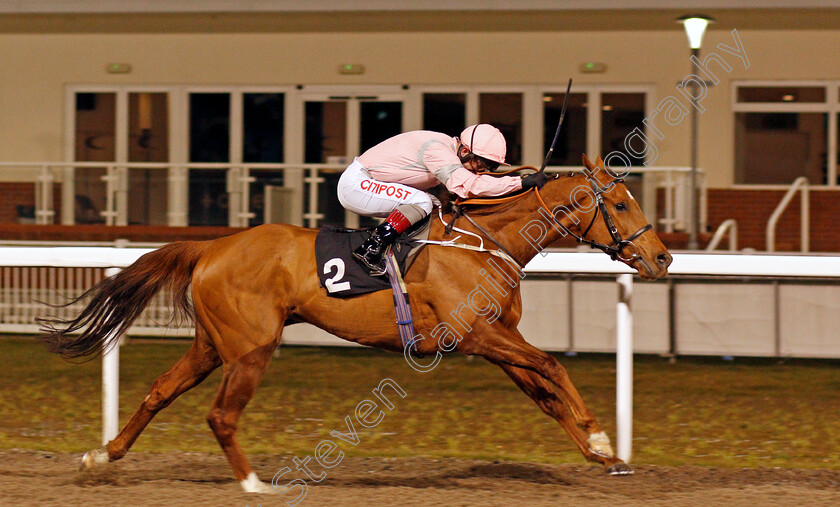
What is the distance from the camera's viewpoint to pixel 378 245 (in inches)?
186

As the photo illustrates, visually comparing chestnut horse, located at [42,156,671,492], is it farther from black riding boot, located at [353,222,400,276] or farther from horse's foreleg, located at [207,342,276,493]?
black riding boot, located at [353,222,400,276]

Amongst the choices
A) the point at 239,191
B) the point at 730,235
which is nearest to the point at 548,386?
the point at 239,191

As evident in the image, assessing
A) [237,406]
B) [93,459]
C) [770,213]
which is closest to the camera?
[237,406]

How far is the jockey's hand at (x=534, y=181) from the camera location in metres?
4.88

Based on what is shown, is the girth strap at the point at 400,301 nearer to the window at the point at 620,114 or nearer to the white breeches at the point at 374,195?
the white breeches at the point at 374,195

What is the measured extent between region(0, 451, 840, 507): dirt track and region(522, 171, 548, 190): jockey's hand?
4.50 feet

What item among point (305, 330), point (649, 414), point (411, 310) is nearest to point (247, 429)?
point (411, 310)

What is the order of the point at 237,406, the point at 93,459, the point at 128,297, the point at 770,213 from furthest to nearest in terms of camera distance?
the point at 770,213
the point at 128,297
the point at 93,459
the point at 237,406

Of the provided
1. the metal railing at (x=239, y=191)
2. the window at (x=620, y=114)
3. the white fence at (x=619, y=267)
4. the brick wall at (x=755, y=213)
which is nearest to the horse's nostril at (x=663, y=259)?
the white fence at (x=619, y=267)

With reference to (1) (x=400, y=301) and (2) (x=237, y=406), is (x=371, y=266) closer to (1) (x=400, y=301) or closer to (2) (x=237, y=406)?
(1) (x=400, y=301)

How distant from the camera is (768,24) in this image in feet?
40.8

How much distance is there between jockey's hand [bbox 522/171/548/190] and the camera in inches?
192

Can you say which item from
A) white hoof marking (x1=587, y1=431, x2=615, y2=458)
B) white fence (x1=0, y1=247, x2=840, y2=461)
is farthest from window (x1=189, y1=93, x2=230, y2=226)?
white hoof marking (x1=587, y1=431, x2=615, y2=458)

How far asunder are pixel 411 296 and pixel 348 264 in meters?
0.32
